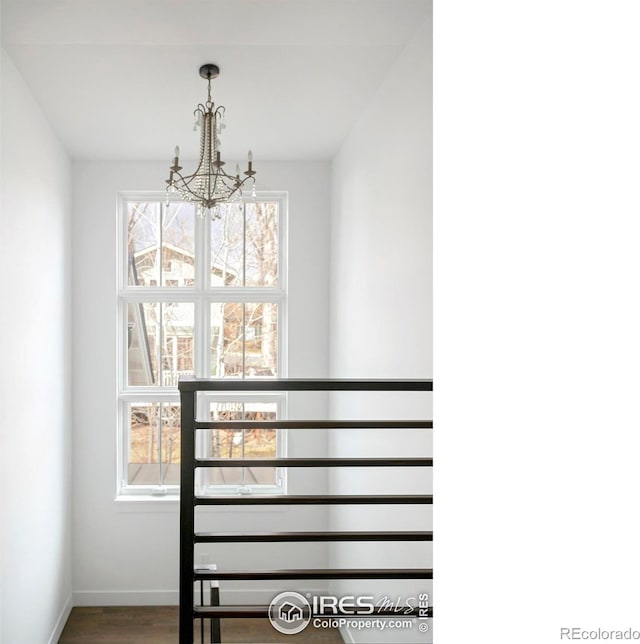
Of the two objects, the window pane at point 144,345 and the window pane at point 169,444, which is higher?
the window pane at point 144,345

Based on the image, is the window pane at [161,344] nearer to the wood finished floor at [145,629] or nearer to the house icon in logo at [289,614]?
the wood finished floor at [145,629]

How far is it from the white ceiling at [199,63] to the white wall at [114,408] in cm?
36

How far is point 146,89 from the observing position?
3033 mm

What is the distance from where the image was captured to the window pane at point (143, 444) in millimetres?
4410

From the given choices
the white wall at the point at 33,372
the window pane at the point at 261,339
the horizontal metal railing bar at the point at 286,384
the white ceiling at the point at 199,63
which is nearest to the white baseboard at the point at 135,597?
the white wall at the point at 33,372

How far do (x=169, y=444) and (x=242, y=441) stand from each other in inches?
20.1

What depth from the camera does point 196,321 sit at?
14.5 feet

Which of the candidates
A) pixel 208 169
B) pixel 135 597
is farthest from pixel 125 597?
pixel 208 169

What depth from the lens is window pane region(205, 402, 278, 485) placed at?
4.46m

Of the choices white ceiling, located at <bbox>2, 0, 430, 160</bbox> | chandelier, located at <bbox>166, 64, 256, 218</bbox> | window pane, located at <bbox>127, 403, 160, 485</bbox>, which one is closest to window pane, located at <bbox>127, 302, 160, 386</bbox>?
window pane, located at <bbox>127, 403, 160, 485</bbox>
